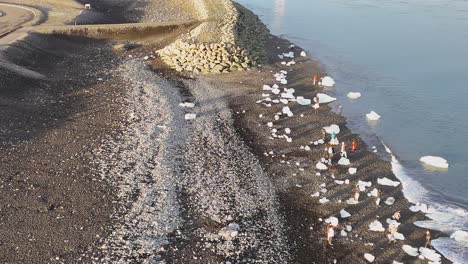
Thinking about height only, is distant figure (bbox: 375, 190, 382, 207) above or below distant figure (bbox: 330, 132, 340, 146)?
below

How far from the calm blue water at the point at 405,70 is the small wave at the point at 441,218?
0.07 metres

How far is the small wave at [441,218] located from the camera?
17.5m

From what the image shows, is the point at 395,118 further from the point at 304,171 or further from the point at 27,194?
the point at 27,194

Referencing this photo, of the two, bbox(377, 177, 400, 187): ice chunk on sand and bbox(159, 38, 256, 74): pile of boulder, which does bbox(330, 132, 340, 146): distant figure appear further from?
bbox(159, 38, 256, 74): pile of boulder

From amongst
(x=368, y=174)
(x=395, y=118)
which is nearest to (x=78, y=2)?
(x=395, y=118)

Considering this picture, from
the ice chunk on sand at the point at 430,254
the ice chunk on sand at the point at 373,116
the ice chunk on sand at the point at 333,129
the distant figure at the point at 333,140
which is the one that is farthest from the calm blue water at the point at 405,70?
the distant figure at the point at 333,140

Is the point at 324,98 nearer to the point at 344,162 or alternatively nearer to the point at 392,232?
the point at 344,162

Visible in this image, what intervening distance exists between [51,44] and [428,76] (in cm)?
2965

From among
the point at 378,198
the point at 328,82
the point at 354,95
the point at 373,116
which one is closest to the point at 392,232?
the point at 378,198

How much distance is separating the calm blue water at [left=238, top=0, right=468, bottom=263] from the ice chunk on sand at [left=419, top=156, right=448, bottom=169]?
45 cm

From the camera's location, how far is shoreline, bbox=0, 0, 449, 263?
54.3ft

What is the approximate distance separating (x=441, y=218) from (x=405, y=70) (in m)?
21.3

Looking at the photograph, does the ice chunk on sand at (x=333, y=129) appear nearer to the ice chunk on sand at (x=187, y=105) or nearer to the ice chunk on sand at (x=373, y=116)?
the ice chunk on sand at (x=373, y=116)

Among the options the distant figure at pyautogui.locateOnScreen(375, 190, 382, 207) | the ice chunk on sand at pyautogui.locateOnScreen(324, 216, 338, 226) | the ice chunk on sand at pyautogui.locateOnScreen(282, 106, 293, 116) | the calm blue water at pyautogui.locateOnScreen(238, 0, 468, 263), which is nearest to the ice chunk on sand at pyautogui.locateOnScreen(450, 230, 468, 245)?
the calm blue water at pyautogui.locateOnScreen(238, 0, 468, 263)
